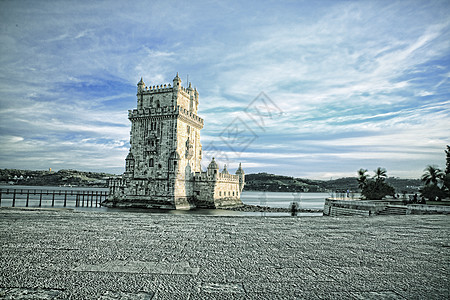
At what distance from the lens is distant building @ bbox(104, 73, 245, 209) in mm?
44656

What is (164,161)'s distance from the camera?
45.2 m

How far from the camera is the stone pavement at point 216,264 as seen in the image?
4.78 m

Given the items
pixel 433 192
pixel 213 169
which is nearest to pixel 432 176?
pixel 433 192

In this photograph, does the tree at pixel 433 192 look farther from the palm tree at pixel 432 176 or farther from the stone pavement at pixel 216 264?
the stone pavement at pixel 216 264

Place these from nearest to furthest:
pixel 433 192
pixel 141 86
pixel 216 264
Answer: pixel 216 264 < pixel 433 192 < pixel 141 86

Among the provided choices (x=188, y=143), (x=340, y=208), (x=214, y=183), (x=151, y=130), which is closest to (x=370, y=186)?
(x=340, y=208)

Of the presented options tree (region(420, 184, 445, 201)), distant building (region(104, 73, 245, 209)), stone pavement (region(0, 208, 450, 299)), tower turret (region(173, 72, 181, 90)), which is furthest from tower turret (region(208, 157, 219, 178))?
stone pavement (region(0, 208, 450, 299))

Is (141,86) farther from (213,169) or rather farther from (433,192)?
(433,192)

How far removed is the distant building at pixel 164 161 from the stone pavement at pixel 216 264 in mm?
34361

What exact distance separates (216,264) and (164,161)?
131ft

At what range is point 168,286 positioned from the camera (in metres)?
4.91

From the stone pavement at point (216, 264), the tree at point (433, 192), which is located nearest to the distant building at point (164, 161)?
the tree at point (433, 192)

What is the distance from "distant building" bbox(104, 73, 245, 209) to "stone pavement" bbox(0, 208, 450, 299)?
34.4 meters

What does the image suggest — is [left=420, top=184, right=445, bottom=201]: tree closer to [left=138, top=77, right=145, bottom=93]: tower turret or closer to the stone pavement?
the stone pavement
